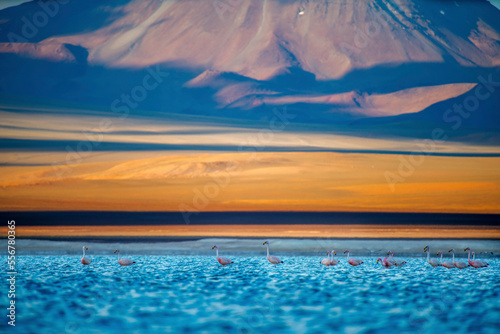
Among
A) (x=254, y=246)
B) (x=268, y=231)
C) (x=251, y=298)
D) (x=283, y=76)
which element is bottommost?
(x=251, y=298)

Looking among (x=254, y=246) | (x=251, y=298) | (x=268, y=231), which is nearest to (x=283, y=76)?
(x=268, y=231)

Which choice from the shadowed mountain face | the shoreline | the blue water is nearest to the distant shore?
the shoreline

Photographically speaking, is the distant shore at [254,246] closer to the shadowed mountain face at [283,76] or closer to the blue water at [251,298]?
the blue water at [251,298]

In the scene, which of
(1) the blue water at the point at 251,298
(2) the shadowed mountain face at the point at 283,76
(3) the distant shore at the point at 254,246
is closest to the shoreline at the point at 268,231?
(3) the distant shore at the point at 254,246

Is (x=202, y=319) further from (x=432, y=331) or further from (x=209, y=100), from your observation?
(x=209, y=100)

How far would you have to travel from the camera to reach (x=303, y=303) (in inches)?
766

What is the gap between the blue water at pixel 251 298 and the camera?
54.5 feet

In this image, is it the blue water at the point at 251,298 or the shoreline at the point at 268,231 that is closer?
the blue water at the point at 251,298

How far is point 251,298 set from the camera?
20.3 meters

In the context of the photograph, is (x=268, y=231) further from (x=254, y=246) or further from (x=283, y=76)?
(x=283, y=76)

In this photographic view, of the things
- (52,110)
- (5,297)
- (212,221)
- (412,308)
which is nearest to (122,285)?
(5,297)

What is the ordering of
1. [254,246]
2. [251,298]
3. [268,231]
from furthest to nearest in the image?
[268,231]
[254,246]
[251,298]

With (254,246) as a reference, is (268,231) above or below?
above

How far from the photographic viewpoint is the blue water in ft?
54.5
